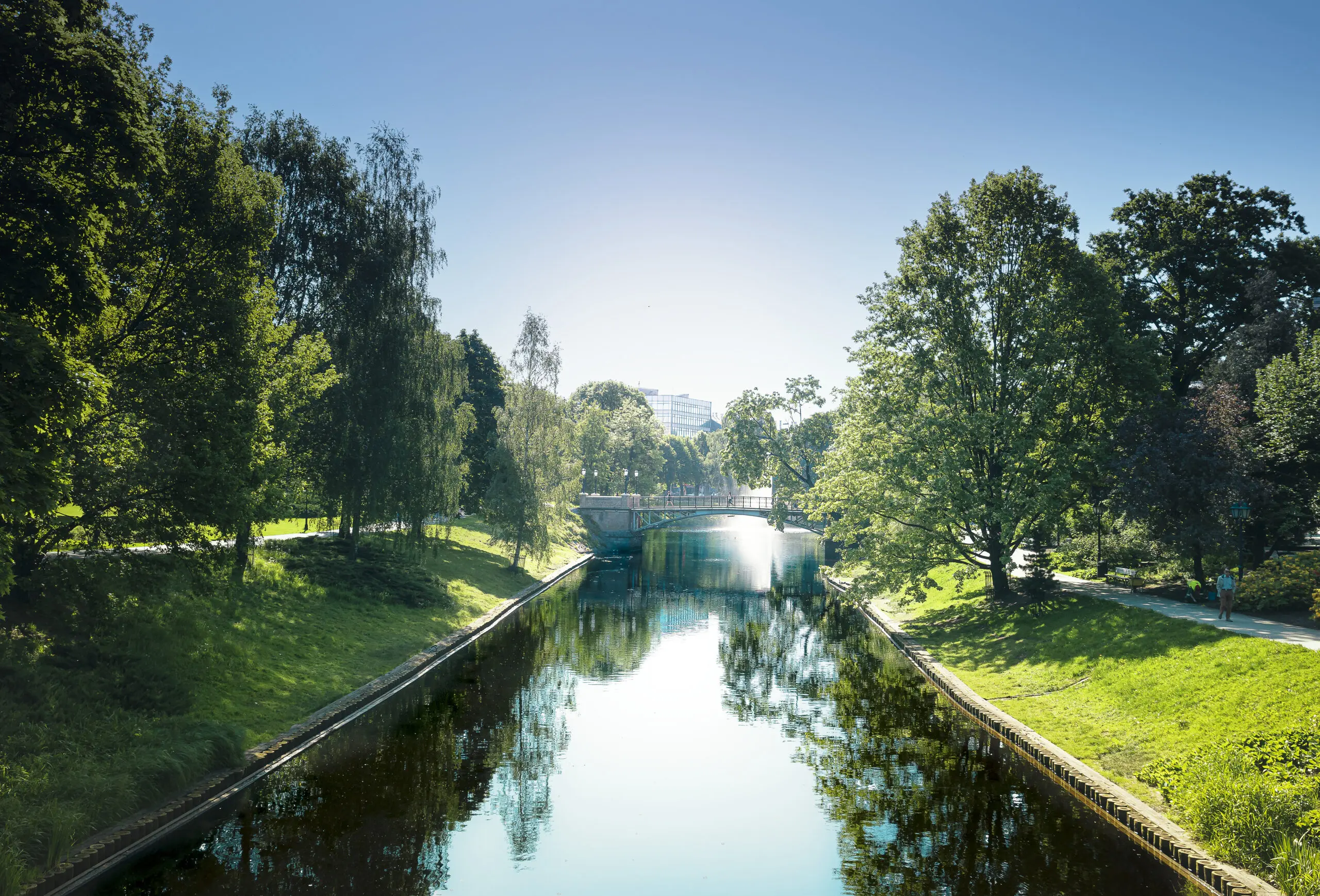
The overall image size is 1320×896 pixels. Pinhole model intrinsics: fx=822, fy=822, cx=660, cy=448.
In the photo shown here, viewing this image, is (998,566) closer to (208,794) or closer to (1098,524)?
(1098,524)

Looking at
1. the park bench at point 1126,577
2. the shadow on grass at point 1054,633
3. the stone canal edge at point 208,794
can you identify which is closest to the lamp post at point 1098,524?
the park bench at point 1126,577

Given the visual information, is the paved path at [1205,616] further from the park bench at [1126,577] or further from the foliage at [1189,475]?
the foliage at [1189,475]

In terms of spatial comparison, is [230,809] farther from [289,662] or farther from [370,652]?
[370,652]

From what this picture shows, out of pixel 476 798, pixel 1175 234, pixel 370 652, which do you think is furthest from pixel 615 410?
pixel 476 798

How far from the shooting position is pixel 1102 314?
31.9 metres

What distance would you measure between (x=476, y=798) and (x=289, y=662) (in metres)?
10.3

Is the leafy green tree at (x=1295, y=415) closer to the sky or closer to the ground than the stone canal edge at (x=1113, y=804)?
closer to the sky

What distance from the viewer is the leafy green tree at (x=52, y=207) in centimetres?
1229

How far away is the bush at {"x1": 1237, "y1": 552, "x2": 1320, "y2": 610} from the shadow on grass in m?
3.46

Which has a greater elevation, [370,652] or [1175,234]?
[1175,234]

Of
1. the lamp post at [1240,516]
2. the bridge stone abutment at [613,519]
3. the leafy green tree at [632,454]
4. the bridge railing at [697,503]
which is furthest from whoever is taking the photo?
the leafy green tree at [632,454]

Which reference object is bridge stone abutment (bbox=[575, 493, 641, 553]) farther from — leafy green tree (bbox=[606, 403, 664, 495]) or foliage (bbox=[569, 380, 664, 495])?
leafy green tree (bbox=[606, 403, 664, 495])

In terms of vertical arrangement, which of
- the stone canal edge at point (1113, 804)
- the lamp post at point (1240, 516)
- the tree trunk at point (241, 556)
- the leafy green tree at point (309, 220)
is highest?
the leafy green tree at point (309, 220)

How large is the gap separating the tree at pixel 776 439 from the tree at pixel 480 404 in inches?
718
